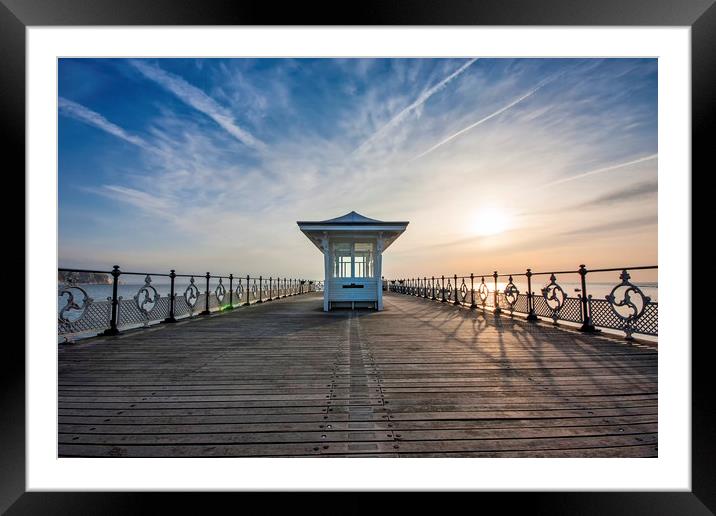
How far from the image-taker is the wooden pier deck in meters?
2.05

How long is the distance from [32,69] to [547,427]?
442 cm

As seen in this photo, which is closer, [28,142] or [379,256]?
[28,142]

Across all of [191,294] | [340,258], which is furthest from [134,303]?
[340,258]

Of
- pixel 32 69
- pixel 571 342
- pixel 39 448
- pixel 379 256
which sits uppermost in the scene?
pixel 32 69

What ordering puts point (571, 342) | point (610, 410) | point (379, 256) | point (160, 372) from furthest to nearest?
1. point (379, 256)
2. point (571, 342)
3. point (160, 372)
4. point (610, 410)

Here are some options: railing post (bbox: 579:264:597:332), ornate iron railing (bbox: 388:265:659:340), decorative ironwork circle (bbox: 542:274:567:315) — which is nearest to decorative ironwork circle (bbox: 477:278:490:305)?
ornate iron railing (bbox: 388:265:659:340)

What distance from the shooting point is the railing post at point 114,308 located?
243 inches

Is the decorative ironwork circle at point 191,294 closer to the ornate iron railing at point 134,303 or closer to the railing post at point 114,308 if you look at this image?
the ornate iron railing at point 134,303

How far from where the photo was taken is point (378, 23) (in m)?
1.62

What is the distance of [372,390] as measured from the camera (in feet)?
9.94

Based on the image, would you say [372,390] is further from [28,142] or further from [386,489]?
[28,142]

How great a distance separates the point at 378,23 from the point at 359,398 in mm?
2985

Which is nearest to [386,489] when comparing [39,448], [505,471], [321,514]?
[321,514]

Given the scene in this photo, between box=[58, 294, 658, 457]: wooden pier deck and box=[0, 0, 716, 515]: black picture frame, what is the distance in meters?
0.38
